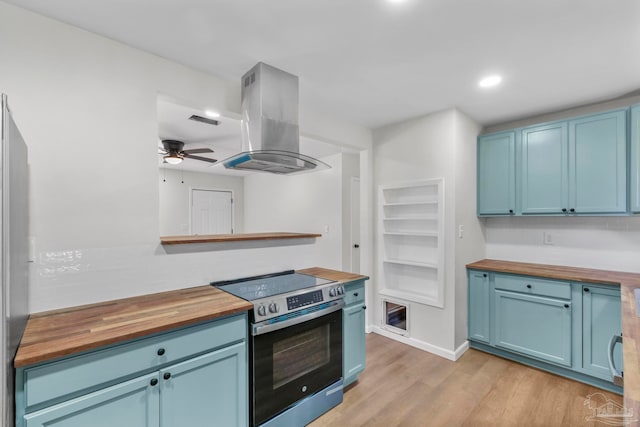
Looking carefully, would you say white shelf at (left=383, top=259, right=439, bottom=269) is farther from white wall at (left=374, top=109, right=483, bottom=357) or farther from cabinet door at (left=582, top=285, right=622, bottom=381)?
cabinet door at (left=582, top=285, right=622, bottom=381)

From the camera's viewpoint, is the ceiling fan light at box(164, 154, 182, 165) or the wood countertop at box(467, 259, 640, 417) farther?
the ceiling fan light at box(164, 154, 182, 165)

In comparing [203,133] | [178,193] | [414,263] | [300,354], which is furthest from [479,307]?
[178,193]

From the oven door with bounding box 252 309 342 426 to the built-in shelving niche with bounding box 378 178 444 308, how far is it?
134 centimetres

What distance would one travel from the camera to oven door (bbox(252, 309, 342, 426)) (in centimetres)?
171

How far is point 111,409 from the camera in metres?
1.25

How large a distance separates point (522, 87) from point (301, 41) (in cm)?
193

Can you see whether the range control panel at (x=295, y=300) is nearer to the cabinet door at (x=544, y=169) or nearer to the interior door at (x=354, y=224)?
the cabinet door at (x=544, y=169)

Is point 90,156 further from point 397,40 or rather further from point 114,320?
point 397,40

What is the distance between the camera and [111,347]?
1244mm

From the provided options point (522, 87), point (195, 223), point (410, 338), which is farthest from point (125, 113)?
point (195, 223)

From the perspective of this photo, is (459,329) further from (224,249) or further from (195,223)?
(195,223)

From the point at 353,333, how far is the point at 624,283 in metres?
2.09

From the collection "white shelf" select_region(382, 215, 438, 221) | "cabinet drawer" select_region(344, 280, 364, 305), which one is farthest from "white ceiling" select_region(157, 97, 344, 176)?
"cabinet drawer" select_region(344, 280, 364, 305)

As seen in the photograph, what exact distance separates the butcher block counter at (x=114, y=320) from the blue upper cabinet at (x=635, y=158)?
317cm
